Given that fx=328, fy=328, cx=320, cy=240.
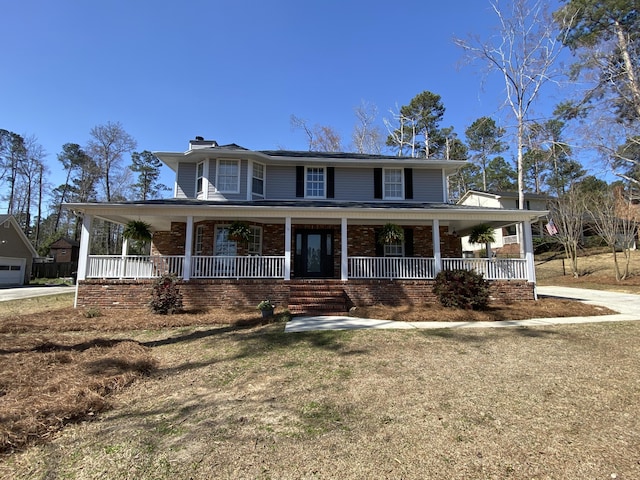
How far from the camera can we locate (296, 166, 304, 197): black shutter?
13648 mm

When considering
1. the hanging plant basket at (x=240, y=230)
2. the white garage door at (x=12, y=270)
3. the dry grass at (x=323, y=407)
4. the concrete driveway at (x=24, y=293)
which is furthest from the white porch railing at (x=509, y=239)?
the white garage door at (x=12, y=270)

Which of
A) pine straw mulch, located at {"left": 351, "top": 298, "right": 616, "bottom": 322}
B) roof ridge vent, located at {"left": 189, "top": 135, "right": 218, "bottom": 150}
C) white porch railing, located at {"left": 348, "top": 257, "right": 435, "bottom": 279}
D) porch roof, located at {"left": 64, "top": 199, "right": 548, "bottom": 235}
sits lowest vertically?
pine straw mulch, located at {"left": 351, "top": 298, "right": 616, "bottom": 322}

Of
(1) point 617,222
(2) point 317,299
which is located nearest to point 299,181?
(2) point 317,299

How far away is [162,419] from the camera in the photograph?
3246 millimetres

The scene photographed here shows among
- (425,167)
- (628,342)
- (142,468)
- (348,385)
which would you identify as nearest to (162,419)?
(142,468)

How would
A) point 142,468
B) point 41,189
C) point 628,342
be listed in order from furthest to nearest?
1. point 41,189
2. point 628,342
3. point 142,468

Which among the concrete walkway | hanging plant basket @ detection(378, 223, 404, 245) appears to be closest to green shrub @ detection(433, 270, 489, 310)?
the concrete walkway

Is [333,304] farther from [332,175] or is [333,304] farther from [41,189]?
[41,189]

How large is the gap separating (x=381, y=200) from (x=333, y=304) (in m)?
5.63

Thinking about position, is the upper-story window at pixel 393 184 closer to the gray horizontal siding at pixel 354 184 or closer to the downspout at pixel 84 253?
the gray horizontal siding at pixel 354 184

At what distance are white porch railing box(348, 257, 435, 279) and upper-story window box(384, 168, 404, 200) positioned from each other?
339cm

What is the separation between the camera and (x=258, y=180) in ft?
43.8

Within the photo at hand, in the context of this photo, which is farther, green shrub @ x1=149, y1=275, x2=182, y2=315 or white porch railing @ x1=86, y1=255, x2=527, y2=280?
white porch railing @ x1=86, y1=255, x2=527, y2=280

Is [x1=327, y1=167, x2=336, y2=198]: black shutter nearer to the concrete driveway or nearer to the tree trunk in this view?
the concrete driveway
